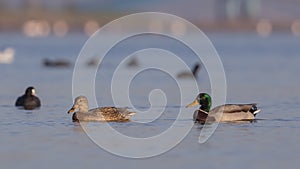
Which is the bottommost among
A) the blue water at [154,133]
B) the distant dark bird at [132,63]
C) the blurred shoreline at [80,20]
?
the blue water at [154,133]

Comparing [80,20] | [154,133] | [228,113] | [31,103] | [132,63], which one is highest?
[80,20]

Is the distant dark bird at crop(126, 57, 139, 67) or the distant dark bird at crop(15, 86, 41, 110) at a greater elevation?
the distant dark bird at crop(126, 57, 139, 67)

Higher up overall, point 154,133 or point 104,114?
point 104,114

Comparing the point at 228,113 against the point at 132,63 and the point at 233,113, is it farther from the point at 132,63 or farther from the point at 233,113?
the point at 132,63

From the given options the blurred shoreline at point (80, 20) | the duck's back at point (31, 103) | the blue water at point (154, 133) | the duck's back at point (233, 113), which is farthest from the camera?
the blurred shoreline at point (80, 20)

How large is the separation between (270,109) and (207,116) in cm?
258

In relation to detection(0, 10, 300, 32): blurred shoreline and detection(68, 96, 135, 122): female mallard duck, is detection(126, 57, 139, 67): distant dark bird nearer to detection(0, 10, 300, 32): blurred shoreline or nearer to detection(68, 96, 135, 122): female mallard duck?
detection(68, 96, 135, 122): female mallard duck

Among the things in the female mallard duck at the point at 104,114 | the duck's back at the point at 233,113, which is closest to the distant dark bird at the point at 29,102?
the female mallard duck at the point at 104,114

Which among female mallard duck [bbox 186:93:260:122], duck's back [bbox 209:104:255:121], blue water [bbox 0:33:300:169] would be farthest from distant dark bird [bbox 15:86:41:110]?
duck's back [bbox 209:104:255:121]

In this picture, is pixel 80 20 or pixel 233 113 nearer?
pixel 233 113

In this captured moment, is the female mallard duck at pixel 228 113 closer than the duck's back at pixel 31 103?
Yes

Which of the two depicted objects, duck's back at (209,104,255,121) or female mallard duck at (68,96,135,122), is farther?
duck's back at (209,104,255,121)

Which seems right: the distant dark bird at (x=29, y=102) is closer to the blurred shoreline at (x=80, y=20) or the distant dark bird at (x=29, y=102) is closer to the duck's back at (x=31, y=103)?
the duck's back at (x=31, y=103)

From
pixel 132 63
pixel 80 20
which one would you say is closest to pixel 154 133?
pixel 132 63
